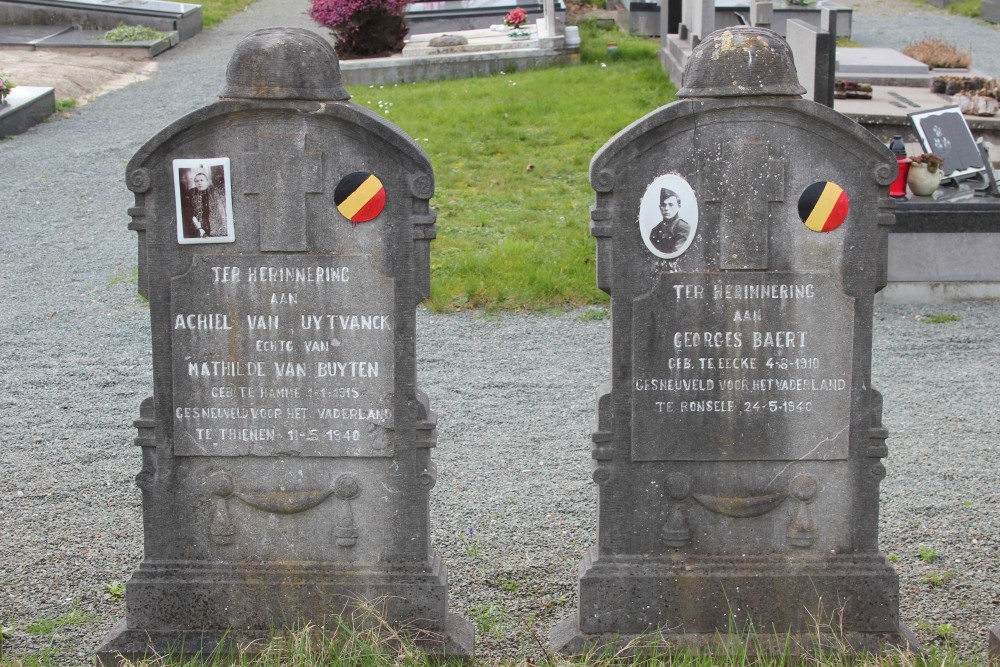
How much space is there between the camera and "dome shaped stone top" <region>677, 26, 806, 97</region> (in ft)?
13.9

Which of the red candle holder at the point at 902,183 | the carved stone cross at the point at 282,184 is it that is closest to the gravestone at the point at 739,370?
the carved stone cross at the point at 282,184

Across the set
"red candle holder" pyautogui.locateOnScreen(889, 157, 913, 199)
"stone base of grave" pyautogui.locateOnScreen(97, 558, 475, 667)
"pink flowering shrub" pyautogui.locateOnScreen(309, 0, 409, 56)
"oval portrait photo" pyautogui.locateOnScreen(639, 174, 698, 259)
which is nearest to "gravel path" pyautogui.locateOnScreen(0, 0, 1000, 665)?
"stone base of grave" pyautogui.locateOnScreen(97, 558, 475, 667)

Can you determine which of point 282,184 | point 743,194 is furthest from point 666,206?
point 282,184

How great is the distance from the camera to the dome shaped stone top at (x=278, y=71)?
13.9ft

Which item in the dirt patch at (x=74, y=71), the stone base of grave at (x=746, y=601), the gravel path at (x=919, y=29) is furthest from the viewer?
the gravel path at (x=919, y=29)

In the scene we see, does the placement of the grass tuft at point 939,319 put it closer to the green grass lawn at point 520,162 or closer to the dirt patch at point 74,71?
the green grass lawn at point 520,162

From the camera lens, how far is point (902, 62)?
A: 15.1m

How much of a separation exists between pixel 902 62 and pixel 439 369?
981cm

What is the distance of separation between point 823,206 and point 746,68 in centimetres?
56

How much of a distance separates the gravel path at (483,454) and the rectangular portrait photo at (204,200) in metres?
1.66

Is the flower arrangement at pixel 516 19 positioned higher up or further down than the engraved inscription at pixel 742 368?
higher up

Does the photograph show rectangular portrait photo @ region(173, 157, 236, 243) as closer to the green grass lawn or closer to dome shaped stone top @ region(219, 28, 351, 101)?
dome shaped stone top @ region(219, 28, 351, 101)

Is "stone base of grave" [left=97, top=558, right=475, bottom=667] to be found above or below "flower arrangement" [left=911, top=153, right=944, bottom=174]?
below

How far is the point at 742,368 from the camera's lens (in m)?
4.43
